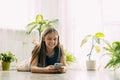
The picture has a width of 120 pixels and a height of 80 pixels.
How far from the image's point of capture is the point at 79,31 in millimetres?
4566

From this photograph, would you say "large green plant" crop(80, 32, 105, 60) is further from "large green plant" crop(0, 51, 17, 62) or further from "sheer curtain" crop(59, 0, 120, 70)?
"large green plant" crop(0, 51, 17, 62)

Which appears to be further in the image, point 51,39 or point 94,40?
point 94,40

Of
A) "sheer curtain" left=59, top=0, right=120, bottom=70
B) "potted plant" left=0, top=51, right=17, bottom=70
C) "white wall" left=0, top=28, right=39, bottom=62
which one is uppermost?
"sheer curtain" left=59, top=0, right=120, bottom=70

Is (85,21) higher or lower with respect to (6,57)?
higher

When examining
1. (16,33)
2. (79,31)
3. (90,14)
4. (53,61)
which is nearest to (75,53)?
(79,31)

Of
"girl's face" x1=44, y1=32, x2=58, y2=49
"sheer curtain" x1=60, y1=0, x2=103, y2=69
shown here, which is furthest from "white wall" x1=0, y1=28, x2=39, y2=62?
"girl's face" x1=44, y1=32, x2=58, y2=49

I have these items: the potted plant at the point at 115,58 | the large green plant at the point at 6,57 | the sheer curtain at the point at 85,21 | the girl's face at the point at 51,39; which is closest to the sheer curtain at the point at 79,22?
the sheer curtain at the point at 85,21

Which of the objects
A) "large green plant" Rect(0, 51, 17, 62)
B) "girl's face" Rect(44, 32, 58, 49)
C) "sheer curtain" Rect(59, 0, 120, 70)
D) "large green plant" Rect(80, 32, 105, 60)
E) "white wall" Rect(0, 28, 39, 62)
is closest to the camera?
"girl's face" Rect(44, 32, 58, 49)

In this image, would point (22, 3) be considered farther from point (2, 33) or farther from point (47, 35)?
point (47, 35)

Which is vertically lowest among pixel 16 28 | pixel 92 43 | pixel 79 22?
pixel 92 43

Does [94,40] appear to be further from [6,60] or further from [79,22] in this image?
[6,60]

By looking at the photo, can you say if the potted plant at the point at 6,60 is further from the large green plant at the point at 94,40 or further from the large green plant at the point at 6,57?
the large green plant at the point at 94,40

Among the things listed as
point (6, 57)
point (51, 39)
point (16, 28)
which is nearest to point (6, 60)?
point (6, 57)

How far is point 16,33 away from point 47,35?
5.06ft
